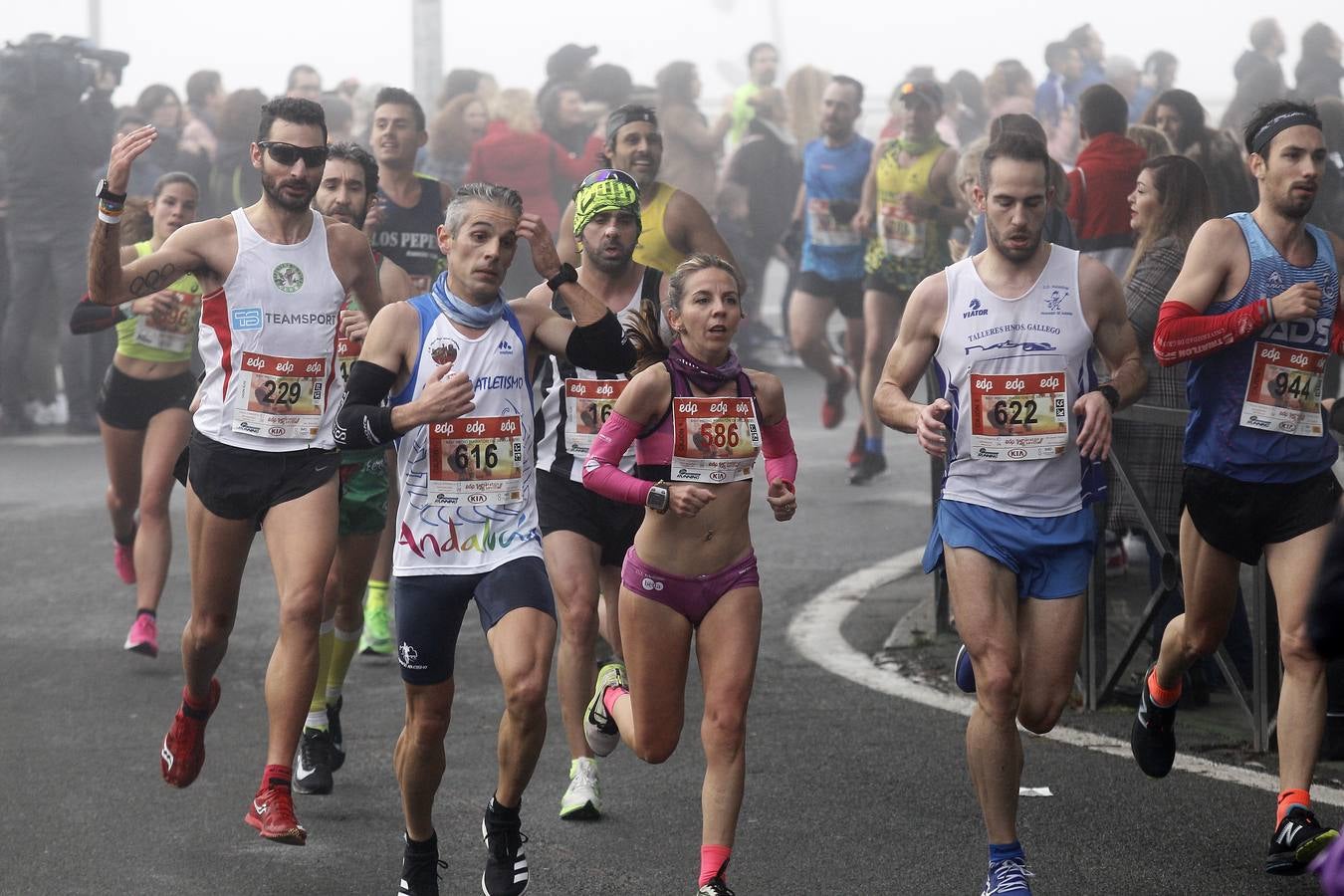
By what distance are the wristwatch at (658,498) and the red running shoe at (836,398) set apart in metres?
8.02

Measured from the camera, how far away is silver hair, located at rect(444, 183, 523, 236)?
18.0 feet

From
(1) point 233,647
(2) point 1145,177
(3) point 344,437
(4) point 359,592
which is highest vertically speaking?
(2) point 1145,177

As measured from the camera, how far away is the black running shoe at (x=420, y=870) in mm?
5207

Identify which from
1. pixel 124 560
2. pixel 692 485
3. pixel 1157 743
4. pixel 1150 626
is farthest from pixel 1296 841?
pixel 124 560

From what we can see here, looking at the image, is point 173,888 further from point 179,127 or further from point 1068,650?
point 179,127

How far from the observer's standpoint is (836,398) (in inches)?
520

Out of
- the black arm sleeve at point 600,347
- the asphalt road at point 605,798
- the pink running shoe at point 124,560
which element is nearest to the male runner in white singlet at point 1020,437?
the asphalt road at point 605,798

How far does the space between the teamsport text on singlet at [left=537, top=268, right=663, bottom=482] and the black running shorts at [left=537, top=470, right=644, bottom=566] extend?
0.05 meters

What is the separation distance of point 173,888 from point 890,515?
21.5ft

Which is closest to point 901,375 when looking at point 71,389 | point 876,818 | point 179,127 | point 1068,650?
point 1068,650

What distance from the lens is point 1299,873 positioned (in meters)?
5.16

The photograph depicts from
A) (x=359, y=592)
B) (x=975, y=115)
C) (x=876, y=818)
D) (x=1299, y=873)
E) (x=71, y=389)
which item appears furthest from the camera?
(x=975, y=115)

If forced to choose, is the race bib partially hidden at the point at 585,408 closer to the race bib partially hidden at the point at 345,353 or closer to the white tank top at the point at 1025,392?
the race bib partially hidden at the point at 345,353

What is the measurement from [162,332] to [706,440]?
421cm
